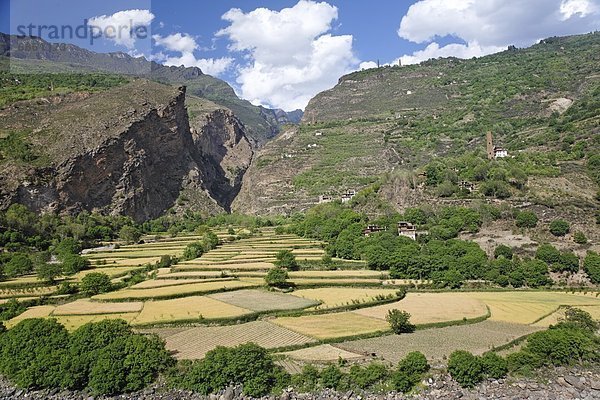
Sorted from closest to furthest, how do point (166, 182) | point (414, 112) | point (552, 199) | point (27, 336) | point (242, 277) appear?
point (27, 336) < point (242, 277) < point (552, 199) < point (166, 182) < point (414, 112)

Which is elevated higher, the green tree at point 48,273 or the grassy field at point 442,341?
the green tree at point 48,273

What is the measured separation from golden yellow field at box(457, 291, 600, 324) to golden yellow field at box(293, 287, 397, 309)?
892cm

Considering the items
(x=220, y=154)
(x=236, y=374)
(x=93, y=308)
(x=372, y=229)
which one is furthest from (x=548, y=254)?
(x=220, y=154)

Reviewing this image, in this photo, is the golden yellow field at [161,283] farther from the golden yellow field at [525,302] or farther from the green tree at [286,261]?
the golden yellow field at [525,302]

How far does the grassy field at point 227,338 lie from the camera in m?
29.3

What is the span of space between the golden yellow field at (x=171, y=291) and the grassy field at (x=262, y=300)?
161 cm

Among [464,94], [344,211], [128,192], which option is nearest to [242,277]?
[344,211]

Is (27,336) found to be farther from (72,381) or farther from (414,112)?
(414,112)

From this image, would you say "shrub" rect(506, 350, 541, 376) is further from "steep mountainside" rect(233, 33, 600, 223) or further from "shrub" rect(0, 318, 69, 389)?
"steep mountainside" rect(233, 33, 600, 223)

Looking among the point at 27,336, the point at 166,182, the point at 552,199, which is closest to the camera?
the point at 27,336

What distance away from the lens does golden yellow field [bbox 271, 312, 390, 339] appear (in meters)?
31.8

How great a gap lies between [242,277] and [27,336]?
2466cm

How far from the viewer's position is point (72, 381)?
2625 centimetres

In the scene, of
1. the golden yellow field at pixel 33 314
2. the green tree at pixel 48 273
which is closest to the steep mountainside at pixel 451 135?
the green tree at pixel 48 273
